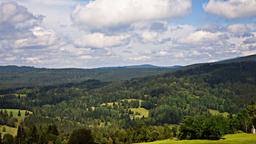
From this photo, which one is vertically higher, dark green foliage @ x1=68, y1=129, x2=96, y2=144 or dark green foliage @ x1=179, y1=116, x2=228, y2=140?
dark green foliage @ x1=179, y1=116, x2=228, y2=140

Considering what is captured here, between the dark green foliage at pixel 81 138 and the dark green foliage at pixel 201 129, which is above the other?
the dark green foliage at pixel 201 129

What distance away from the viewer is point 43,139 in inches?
7534

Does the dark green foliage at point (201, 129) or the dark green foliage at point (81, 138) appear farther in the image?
the dark green foliage at point (81, 138)

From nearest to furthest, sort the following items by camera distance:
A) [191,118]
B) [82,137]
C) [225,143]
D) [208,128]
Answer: [225,143], [208,128], [191,118], [82,137]

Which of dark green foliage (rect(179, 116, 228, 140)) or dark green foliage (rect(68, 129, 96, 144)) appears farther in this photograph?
dark green foliage (rect(68, 129, 96, 144))

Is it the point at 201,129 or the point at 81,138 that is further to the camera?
the point at 81,138

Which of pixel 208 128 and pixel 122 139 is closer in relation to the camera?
pixel 208 128

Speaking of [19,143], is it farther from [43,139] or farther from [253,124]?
[253,124]

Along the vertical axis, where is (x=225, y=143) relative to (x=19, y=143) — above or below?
above

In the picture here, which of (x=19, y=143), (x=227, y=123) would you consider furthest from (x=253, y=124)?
(x=19, y=143)

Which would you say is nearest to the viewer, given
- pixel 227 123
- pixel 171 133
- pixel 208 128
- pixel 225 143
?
pixel 225 143

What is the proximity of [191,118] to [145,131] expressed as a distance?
39.4 m

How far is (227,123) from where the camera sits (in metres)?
161

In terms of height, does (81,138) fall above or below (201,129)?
below
